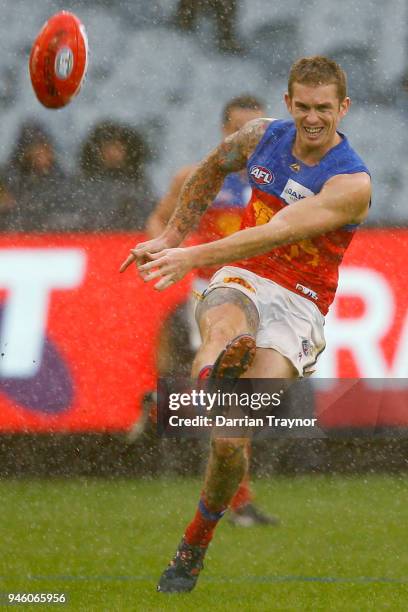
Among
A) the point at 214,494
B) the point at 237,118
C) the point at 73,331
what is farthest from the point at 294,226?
the point at 73,331

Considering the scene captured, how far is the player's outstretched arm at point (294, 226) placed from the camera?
3611 millimetres

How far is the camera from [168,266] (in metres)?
3.48

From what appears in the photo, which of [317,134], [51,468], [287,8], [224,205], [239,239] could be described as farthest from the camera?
[287,8]

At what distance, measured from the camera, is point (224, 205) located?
5992mm

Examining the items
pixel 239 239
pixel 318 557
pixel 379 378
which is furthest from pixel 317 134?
pixel 379 378

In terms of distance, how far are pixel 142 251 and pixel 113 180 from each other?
11.0 ft

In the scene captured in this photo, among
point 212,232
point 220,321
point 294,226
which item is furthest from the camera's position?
point 212,232

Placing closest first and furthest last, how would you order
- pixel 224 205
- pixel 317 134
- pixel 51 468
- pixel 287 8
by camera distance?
pixel 317 134, pixel 224 205, pixel 51 468, pixel 287 8

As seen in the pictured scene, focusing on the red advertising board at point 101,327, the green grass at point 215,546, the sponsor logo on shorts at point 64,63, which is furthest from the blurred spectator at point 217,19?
the sponsor logo on shorts at point 64,63

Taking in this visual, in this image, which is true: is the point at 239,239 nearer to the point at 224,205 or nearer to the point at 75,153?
the point at 224,205

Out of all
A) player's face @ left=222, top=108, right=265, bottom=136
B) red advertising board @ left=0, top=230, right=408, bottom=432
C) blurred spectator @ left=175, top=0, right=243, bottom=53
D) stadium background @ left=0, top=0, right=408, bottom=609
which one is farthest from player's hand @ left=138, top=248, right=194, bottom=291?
blurred spectator @ left=175, top=0, right=243, bottom=53

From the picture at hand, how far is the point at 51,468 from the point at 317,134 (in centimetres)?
308

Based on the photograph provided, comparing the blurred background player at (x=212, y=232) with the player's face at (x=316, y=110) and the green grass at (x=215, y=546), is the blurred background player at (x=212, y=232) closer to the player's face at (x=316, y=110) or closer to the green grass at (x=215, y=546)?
the green grass at (x=215, y=546)

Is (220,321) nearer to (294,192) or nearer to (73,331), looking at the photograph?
(294,192)
